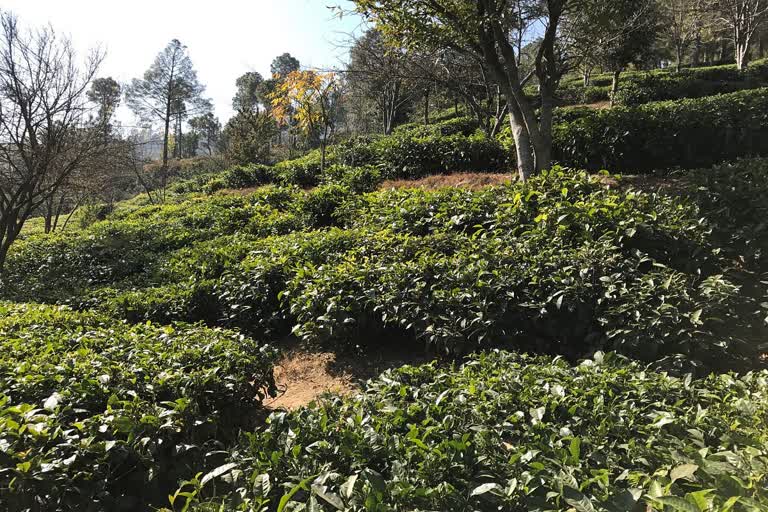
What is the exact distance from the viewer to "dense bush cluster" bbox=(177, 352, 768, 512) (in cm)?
135

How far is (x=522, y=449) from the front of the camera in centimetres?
160

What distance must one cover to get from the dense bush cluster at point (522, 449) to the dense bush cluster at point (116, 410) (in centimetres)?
32

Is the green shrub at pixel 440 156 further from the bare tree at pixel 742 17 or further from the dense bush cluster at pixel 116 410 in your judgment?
the bare tree at pixel 742 17

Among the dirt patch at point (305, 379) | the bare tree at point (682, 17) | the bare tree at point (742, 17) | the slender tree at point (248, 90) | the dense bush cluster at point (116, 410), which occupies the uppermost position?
the slender tree at point (248, 90)

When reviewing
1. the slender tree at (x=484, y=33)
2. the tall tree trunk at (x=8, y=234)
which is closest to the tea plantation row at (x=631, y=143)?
the slender tree at (x=484, y=33)

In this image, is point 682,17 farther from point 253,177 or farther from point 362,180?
point 362,180

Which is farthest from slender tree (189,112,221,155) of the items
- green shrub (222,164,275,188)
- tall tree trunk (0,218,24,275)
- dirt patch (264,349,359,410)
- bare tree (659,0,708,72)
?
dirt patch (264,349,359,410)

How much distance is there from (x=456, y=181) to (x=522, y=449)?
6.49 meters

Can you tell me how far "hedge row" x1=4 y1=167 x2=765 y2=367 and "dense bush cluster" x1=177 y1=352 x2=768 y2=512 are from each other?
856mm

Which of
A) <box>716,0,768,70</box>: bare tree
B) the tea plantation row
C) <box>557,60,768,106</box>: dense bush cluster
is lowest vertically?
the tea plantation row

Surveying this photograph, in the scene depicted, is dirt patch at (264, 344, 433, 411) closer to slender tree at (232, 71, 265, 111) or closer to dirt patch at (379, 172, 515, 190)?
dirt patch at (379, 172, 515, 190)

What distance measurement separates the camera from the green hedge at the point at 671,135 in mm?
6348

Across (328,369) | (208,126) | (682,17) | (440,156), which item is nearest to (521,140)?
(440,156)

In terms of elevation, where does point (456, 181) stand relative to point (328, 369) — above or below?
above
